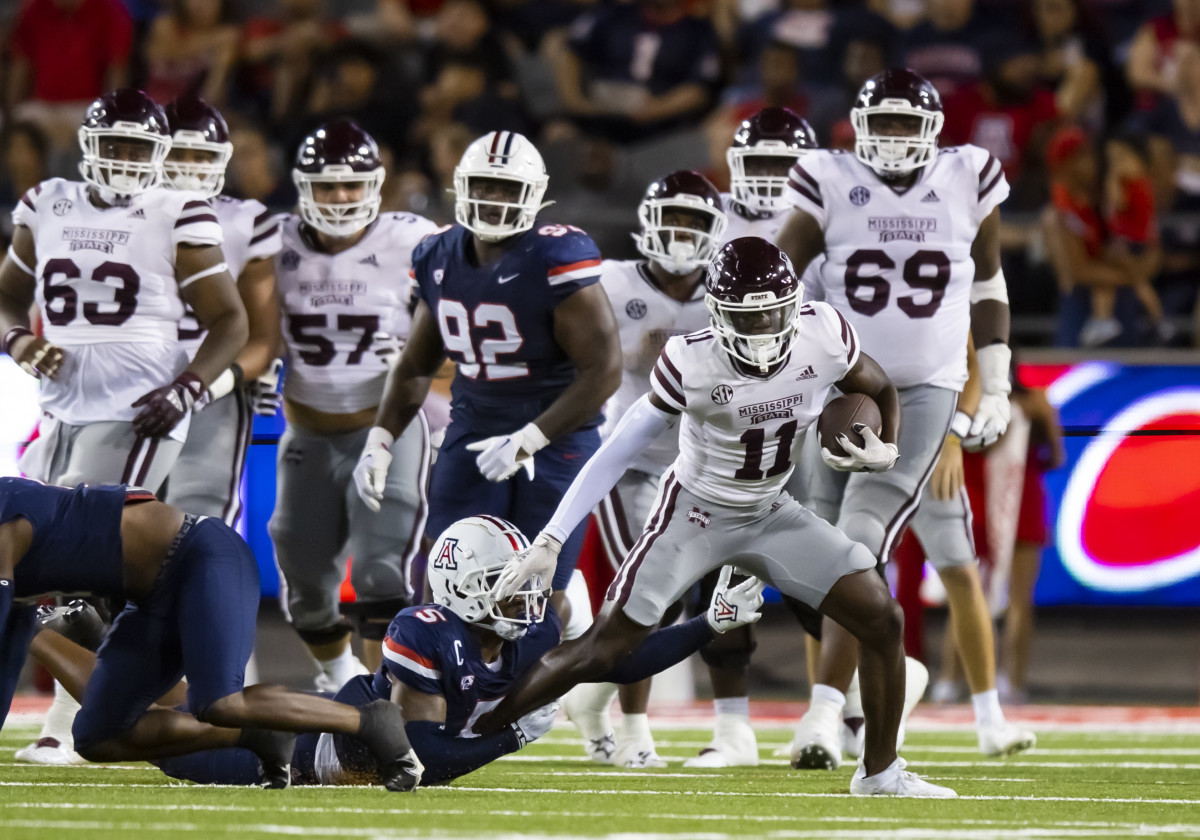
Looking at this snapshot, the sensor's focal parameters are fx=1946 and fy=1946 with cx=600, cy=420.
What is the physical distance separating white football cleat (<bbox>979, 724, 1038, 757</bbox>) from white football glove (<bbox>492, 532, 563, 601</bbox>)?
2.07 m

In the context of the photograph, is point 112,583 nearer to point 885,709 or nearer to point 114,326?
point 114,326

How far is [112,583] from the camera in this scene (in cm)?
516

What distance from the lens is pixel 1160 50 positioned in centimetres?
1151

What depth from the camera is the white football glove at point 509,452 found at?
6020mm

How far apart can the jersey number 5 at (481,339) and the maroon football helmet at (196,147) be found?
1.40m

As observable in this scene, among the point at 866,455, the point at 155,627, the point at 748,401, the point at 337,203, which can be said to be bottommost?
the point at 155,627

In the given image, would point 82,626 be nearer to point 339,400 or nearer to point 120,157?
point 339,400

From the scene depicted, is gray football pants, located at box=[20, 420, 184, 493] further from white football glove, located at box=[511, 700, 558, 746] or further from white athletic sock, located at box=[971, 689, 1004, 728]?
white athletic sock, located at box=[971, 689, 1004, 728]

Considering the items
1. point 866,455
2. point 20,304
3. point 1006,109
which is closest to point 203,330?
point 20,304

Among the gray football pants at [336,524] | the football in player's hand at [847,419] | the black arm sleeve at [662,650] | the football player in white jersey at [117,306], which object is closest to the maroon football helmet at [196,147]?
the football player in white jersey at [117,306]

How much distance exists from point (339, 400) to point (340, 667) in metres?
1.02

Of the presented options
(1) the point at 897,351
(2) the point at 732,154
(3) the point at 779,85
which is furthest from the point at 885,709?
(3) the point at 779,85

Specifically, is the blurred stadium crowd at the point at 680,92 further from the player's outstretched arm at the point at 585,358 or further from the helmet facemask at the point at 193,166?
the player's outstretched arm at the point at 585,358

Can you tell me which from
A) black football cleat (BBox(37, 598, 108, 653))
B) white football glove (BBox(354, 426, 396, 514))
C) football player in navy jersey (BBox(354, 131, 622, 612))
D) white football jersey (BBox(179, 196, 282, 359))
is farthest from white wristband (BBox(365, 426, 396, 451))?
black football cleat (BBox(37, 598, 108, 653))
